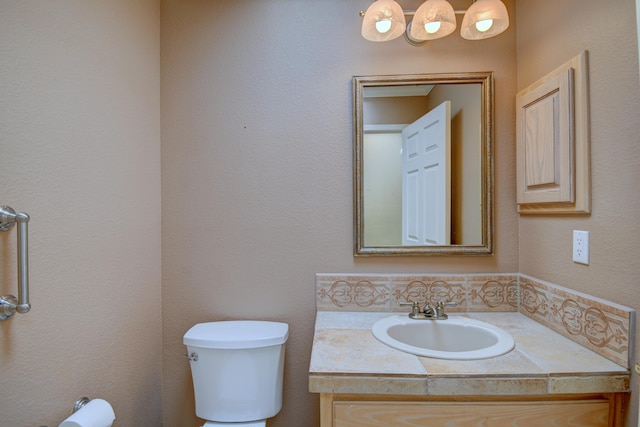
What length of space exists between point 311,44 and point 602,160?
1.21 metres

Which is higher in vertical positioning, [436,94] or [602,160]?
[436,94]

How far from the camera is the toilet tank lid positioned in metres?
1.29

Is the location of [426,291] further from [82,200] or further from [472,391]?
[82,200]

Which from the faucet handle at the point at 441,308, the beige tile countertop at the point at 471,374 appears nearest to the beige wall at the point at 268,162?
the faucet handle at the point at 441,308

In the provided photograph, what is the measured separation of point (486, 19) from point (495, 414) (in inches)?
53.4

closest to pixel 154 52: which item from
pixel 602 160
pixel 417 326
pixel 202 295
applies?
pixel 202 295

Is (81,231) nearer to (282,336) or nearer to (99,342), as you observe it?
(99,342)

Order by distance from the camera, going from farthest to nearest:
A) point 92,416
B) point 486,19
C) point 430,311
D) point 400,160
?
point 400,160, point 430,311, point 486,19, point 92,416

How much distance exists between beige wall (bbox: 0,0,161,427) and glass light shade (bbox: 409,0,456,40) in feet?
3.81

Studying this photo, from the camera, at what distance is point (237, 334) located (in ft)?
4.41

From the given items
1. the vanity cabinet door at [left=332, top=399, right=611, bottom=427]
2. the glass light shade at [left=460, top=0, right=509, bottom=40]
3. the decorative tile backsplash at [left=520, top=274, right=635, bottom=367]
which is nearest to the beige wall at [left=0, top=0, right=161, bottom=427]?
the vanity cabinet door at [left=332, top=399, right=611, bottom=427]

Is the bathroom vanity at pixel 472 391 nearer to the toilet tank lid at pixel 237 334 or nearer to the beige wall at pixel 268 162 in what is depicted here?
the toilet tank lid at pixel 237 334

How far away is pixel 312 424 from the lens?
4.97ft

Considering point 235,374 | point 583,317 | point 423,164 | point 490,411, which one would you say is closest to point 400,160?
point 423,164
